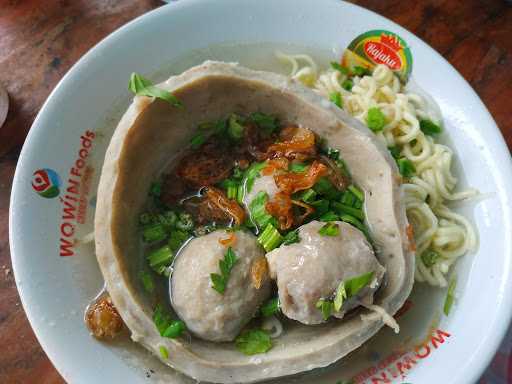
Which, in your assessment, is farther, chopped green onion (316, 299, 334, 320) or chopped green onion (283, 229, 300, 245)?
chopped green onion (283, 229, 300, 245)

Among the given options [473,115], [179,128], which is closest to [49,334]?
[179,128]

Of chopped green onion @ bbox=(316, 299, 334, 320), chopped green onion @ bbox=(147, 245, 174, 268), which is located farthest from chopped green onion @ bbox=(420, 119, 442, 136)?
chopped green onion @ bbox=(147, 245, 174, 268)

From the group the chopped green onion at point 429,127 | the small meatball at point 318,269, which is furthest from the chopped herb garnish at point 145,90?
the chopped green onion at point 429,127

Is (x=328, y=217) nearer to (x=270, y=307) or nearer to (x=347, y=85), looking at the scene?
(x=270, y=307)

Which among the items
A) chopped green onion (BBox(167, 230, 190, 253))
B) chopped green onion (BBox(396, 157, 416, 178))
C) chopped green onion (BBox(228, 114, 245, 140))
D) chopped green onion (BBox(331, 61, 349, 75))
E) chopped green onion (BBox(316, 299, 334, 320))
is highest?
chopped green onion (BBox(331, 61, 349, 75))

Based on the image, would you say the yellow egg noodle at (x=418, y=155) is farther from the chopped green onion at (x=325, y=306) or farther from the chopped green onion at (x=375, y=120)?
the chopped green onion at (x=325, y=306)

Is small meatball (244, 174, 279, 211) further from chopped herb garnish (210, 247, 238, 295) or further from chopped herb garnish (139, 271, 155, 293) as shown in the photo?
chopped herb garnish (139, 271, 155, 293)
